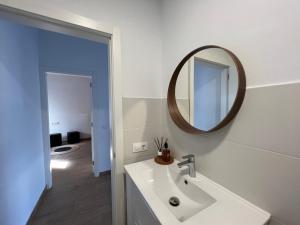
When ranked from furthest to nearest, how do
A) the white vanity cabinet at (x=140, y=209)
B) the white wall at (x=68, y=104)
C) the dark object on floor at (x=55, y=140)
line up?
the white wall at (x=68, y=104) → the dark object on floor at (x=55, y=140) → the white vanity cabinet at (x=140, y=209)

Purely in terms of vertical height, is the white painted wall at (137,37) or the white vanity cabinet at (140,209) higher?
the white painted wall at (137,37)

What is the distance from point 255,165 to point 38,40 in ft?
9.86

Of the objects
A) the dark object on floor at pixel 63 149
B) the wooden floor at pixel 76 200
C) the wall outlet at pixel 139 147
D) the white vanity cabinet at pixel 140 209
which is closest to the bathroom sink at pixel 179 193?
the white vanity cabinet at pixel 140 209

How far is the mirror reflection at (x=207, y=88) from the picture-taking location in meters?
0.78

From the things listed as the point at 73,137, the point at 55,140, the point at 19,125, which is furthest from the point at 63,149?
the point at 19,125

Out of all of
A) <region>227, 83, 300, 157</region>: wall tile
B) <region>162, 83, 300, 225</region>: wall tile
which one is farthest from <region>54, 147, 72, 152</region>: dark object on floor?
<region>227, 83, 300, 157</region>: wall tile

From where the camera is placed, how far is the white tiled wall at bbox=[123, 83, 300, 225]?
22.2 inches

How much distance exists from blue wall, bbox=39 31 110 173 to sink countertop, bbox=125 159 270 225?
193cm

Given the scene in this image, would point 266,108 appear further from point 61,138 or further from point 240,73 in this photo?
point 61,138

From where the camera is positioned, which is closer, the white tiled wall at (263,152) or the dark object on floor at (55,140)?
the white tiled wall at (263,152)

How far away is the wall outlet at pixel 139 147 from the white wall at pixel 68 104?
415cm

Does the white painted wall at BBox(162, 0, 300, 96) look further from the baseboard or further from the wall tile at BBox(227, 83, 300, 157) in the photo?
the baseboard

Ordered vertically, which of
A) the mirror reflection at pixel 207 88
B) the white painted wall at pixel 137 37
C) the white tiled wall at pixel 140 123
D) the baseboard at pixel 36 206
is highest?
the white painted wall at pixel 137 37

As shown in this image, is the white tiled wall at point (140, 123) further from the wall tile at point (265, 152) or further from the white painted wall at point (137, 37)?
the wall tile at point (265, 152)
